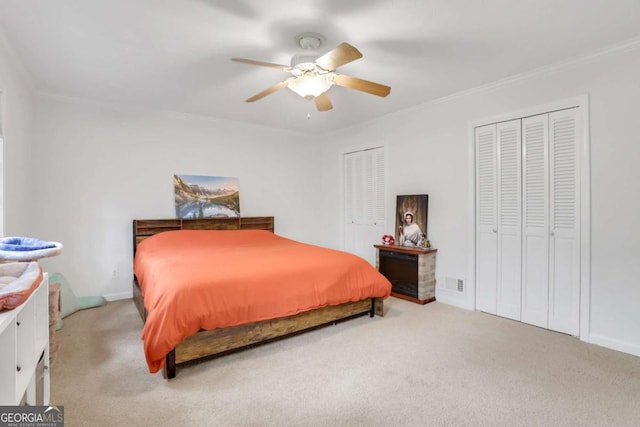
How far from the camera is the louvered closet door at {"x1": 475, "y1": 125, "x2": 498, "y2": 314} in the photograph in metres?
3.52

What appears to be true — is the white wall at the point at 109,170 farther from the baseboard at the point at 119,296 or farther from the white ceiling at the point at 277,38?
the white ceiling at the point at 277,38

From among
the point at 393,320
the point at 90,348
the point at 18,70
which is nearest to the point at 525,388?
the point at 393,320

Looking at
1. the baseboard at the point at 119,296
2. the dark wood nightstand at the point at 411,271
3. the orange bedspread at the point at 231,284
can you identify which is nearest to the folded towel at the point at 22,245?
the orange bedspread at the point at 231,284

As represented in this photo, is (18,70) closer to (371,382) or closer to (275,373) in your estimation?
(275,373)

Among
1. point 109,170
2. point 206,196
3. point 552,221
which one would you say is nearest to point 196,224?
point 206,196

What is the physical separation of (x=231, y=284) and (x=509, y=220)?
2.84 meters

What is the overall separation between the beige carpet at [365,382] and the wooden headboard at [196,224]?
136cm

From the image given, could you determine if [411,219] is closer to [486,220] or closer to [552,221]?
[486,220]

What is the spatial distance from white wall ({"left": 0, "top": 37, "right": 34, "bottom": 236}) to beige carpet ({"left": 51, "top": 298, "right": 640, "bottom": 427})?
122cm

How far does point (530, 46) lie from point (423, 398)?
278cm

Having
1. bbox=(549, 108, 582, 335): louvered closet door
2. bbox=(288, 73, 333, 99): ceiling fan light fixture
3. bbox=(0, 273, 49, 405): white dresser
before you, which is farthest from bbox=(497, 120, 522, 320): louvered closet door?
bbox=(0, 273, 49, 405): white dresser

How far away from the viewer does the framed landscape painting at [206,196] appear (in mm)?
4477

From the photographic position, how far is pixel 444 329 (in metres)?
3.14

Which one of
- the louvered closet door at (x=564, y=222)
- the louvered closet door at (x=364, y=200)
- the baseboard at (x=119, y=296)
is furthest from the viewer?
the louvered closet door at (x=364, y=200)
